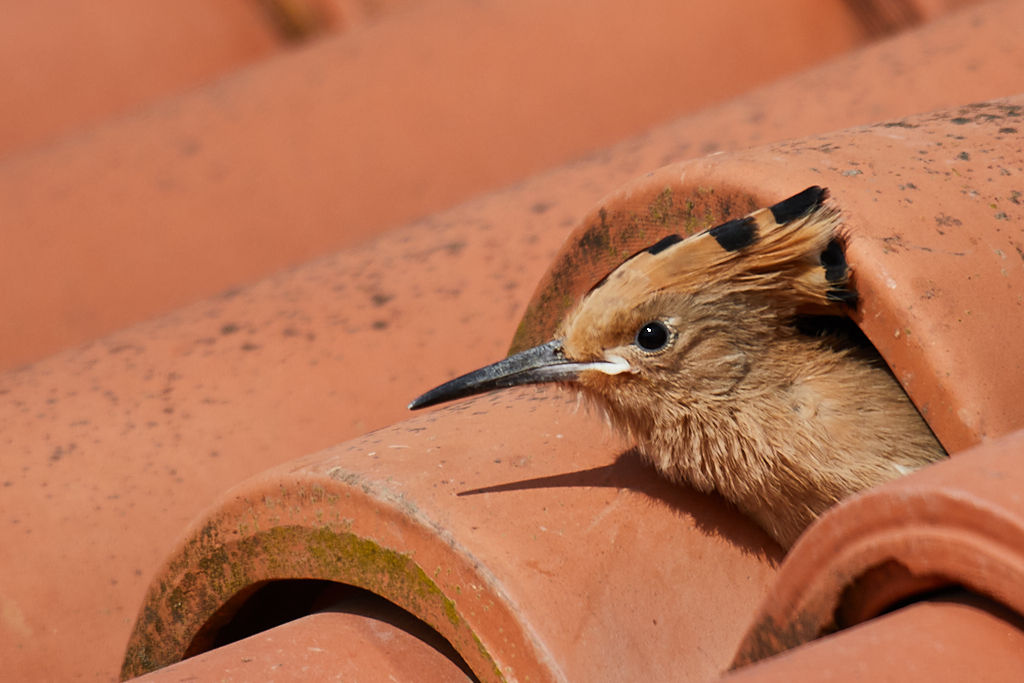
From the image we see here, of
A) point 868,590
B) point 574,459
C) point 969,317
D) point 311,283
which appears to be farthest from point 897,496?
point 311,283

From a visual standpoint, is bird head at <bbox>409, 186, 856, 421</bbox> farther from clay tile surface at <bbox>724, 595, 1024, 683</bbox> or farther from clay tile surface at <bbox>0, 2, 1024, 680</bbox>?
clay tile surface at <bbox>724, 595, 1024, 683</bbox>

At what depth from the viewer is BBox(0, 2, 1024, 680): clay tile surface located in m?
1.51

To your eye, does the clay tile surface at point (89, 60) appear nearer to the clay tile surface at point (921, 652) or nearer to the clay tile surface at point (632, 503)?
the clay tile surface at point (632, 503)

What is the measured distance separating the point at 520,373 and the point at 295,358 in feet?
2.07

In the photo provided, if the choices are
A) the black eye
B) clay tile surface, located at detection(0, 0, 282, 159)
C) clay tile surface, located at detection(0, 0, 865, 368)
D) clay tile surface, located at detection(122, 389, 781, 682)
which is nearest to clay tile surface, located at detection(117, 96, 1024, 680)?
clay tile surface, located at detection(122, 389, 781, 682)

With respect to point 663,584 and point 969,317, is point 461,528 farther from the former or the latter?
point 969,317

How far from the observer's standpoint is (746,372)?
1.22 metres

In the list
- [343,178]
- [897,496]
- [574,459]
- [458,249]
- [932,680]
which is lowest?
[932,680]

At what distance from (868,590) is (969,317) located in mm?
372

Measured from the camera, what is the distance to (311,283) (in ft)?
6.50

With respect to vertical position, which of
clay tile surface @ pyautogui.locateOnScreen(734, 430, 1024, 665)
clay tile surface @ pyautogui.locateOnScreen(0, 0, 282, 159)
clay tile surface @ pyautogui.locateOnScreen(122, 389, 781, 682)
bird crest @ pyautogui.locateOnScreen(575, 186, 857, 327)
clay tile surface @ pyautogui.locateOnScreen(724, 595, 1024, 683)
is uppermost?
clay tile surface @ pyautogui.locateOnScreen(0, 0, 282, 159)

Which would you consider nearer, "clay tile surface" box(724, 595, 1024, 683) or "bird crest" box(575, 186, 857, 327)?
"clay tile surface" box(724, 595, 1024, 683)

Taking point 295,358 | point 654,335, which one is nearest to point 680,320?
point 654,335

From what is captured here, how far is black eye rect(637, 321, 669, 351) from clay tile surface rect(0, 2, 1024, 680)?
144 mm
